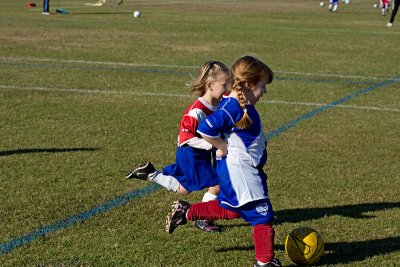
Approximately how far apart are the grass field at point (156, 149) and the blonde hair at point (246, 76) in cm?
114

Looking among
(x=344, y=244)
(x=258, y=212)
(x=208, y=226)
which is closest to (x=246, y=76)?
(x=258, y=212)

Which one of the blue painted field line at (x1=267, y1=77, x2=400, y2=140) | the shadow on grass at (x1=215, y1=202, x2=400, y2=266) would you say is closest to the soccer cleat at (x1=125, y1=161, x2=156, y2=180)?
the shadow on grass at (x1=215, y1=202, x2=400, y2=266)

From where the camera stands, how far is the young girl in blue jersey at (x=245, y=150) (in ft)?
16.8

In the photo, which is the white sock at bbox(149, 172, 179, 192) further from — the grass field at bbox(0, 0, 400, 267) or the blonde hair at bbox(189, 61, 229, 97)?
the blonde hair at bbox(189, 61, 229, 97)

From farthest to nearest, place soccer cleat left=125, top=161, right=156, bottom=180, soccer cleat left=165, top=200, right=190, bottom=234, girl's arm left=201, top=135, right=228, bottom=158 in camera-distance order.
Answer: soccer cleat left=125, top=161, right=156, bottom=180
soccer cleat left=165, top=200, right=190, bottom=234
girl's arm left=201, top=135, right=228, bottom=158

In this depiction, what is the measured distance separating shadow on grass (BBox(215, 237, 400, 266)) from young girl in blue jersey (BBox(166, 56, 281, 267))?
464 millimetres

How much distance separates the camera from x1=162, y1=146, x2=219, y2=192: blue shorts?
6.32 m

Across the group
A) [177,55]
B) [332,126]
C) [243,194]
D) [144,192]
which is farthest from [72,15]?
[243,194]

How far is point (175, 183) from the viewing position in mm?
6512

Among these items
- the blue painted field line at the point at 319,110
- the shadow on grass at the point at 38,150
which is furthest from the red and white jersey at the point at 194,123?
the blue painted field line at the point at 319,110

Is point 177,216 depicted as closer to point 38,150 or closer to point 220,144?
point 220,144

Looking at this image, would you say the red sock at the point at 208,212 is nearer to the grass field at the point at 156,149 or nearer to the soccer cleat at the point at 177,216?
the soccer cleat at the point at 177,216

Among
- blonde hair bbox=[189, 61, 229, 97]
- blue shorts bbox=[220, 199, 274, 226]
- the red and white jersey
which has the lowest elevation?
blue shorts bbox=[220, 199, 274, 226]

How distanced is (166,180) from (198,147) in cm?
58
